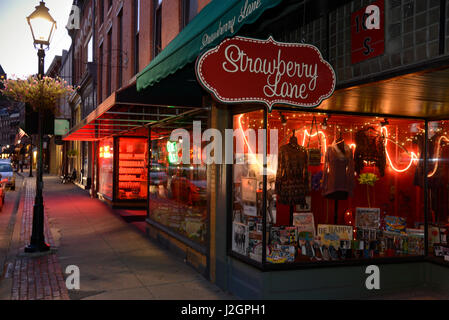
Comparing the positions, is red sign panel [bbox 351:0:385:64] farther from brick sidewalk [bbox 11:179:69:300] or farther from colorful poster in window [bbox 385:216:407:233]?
brick sidewalk [bbox 11:179:69:300]

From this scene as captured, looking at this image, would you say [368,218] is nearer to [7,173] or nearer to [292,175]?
[292,175]

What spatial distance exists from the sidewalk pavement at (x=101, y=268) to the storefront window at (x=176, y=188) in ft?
2.24

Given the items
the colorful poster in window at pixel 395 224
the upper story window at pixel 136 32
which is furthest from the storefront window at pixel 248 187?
the upper story window at pixel 136 32

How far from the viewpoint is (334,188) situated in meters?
7.09

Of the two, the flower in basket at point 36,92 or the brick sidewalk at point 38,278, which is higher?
the flower in basket at point 36,92

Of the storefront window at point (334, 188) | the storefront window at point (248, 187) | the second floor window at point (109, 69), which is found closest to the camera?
the storefront window at point (248, 187)

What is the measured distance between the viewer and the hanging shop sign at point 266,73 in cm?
445

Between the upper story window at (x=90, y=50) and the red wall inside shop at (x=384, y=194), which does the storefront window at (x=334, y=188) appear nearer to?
the red wall inside shop at (x=384, y=194)

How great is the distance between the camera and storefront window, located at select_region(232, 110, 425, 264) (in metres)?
6.32

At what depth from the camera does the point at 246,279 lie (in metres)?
5.94

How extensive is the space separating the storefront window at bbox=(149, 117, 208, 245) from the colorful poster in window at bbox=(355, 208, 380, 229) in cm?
266

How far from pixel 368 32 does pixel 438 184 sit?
3.15m

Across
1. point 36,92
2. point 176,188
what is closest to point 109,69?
point 36,92
